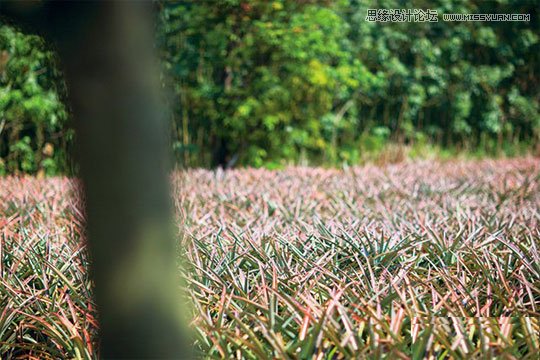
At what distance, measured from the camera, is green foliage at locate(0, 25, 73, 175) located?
7.59 metres

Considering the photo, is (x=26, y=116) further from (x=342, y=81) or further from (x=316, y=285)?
(x=316, y=285)

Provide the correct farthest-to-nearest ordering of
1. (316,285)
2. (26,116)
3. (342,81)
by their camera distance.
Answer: (342,81)
(26,116)
(316,285)

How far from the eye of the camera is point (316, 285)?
201 cm

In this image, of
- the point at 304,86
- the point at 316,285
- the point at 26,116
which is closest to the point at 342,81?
the point at 304,86

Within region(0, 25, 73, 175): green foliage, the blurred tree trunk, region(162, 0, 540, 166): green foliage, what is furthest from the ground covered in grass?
region(0, 25, 73, 175): green foliage

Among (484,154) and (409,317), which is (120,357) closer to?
(409,317)

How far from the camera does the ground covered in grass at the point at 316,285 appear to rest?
1.61 meters

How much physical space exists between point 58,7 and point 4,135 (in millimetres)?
8543

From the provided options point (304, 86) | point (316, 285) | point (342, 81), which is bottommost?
point (316, 285)

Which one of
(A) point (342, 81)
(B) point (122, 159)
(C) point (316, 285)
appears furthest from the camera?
(A) point (342, 81)

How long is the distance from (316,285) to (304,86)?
6.88 m

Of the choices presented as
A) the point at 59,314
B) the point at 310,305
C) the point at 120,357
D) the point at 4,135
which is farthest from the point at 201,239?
the point at 4,135

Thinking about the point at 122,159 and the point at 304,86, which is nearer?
the point at 122,159

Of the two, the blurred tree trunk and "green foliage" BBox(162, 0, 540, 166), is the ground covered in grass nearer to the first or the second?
the blurred tree trunk
